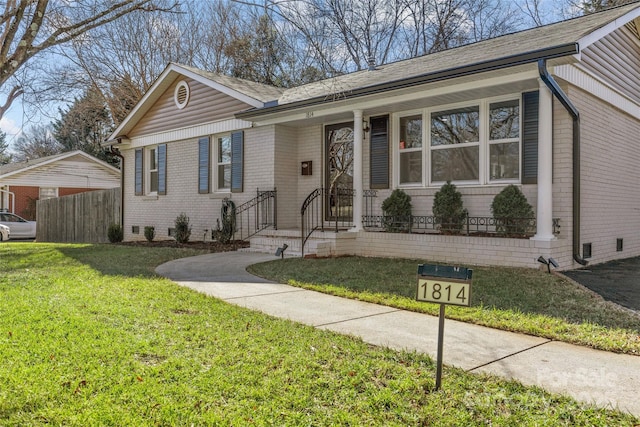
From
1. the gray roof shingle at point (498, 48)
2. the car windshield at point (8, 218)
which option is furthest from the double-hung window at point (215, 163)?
the car windshield at point (8, 218)

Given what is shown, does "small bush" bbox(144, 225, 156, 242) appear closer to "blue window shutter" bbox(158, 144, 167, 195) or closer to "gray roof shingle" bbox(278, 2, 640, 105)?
"blue window shutter" bbox(158, 144, 167, 195)

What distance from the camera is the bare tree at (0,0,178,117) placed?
6.25m

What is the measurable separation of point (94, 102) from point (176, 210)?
14.1 m

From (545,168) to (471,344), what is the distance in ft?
14.9

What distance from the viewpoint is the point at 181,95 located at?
14.5 meters

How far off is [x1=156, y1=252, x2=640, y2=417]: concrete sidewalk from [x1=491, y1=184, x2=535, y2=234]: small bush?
12.3 feet

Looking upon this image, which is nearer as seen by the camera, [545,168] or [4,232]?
[545,168]

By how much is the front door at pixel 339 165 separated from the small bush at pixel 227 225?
232cm

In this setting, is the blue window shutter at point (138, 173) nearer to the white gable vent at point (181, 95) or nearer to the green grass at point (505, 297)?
the white gable vent at point (181, 95)

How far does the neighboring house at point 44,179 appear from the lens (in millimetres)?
27375

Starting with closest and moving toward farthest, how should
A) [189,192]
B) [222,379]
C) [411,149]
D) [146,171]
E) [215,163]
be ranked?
[222,379] → [411,149] → [215,163] → [189,192] → [146,171]

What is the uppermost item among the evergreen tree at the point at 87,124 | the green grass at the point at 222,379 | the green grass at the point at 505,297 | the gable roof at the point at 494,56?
the evergreen tree at the point at 87,124

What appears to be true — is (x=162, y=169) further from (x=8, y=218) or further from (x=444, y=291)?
(x=444, y=291)

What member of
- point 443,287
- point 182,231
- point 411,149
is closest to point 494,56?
point 411,149
